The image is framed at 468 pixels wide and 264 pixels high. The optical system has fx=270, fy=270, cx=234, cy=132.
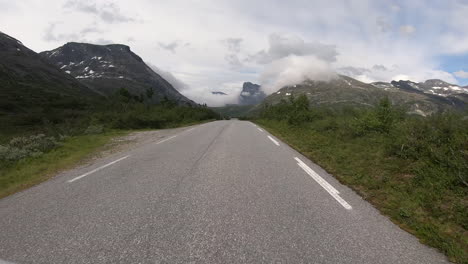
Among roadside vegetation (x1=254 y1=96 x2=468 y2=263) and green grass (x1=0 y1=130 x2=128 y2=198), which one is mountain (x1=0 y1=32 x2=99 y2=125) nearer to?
green grass (x1=0 y1=130 x2=128 y2=198)

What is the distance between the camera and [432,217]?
13.5 feet

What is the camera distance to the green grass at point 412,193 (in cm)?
355

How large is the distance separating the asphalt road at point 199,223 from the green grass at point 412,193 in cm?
25

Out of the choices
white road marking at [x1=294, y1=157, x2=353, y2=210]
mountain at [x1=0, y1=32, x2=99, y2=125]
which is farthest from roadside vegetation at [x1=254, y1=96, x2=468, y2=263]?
mountain at [x1=0, y1=32, x2=99, y2=125]

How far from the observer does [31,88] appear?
331 feet

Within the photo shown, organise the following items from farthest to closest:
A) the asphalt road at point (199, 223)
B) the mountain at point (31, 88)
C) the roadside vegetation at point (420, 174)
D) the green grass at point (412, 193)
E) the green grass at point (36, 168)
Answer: the mountain at point (31, 88), the green grass at point (36, 168), the roadside vegetation at point (420, 174), the green grass at point (412, 193), the asphalt road at point (199, 223)

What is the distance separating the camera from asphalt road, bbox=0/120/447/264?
9.91 feet

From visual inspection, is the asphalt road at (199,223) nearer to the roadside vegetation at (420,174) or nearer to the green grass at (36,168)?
the roadside vegetation at (420,174)

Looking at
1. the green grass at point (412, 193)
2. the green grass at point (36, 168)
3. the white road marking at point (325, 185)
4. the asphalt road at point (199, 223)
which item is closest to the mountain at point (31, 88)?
the green grass at point (36, 168)

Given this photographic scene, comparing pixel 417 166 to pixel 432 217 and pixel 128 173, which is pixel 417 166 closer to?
pixel 432 217

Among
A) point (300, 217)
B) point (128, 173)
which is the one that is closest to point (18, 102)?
point (128, 173)

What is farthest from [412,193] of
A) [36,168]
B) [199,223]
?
[36,168]

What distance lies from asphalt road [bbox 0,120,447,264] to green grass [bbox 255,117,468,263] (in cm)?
25

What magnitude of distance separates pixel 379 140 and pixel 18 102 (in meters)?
90.0
